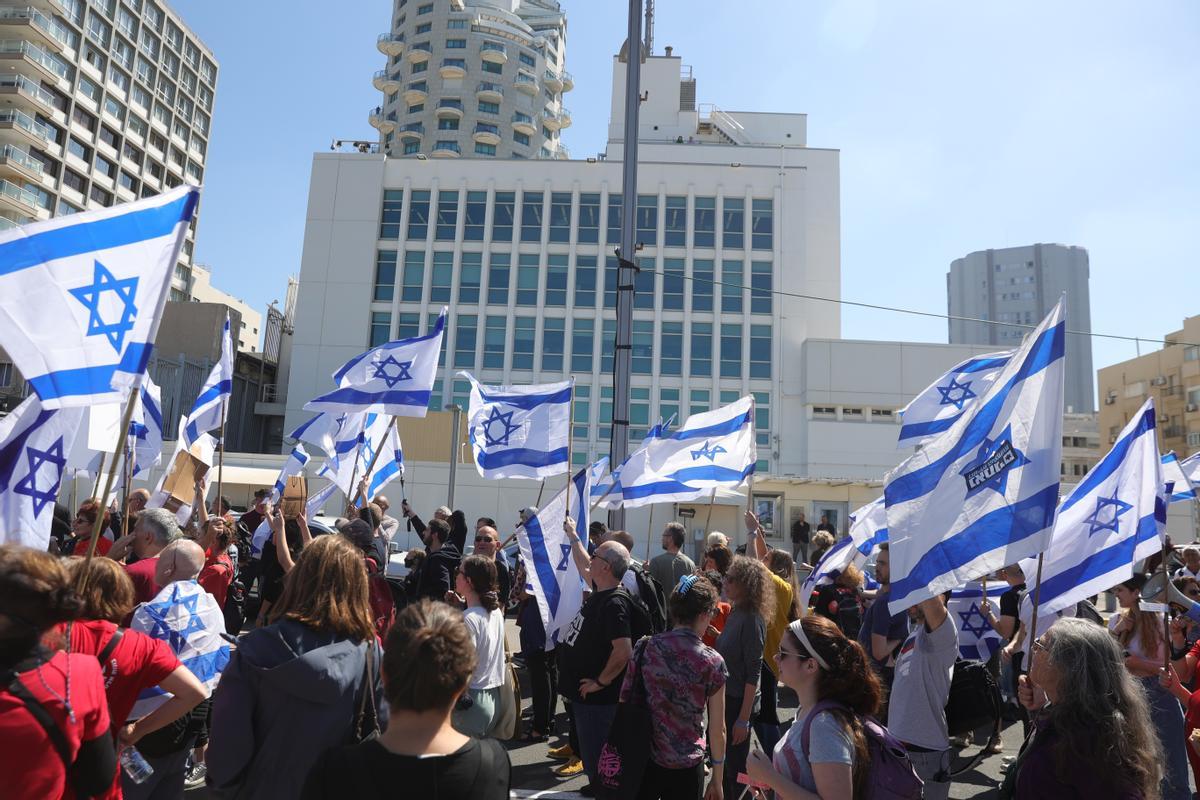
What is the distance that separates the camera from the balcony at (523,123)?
83.5 meters

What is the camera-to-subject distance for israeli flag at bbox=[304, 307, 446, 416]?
9.69 m

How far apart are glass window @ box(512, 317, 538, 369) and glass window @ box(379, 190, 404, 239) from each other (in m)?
8.32

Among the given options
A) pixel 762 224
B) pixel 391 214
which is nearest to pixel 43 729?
pixel 762 224

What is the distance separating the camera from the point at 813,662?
3264 mm

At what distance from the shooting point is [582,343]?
45.0 m

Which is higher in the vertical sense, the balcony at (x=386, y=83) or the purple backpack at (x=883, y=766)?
the balcony at (x=386, y=83)

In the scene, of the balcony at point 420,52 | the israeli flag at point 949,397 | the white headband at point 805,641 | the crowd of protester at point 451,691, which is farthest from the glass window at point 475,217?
the white headband at point 805,641

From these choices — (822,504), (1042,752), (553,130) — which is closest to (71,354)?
(1042,752)

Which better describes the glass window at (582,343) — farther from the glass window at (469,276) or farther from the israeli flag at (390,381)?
the israeli flag at (390,381)

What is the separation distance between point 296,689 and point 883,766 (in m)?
2.10

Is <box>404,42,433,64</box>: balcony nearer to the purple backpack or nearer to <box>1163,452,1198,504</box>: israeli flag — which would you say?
<box>1163,452,1198,504</box>: israeli flag

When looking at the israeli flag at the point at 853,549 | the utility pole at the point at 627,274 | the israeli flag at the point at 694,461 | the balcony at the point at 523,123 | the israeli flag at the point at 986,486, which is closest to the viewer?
the israeli flag at the point at 986,486

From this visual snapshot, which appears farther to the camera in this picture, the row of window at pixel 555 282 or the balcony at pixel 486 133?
the balcony at pixel 486 133

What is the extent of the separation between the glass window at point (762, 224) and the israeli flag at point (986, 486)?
41.9 metres
